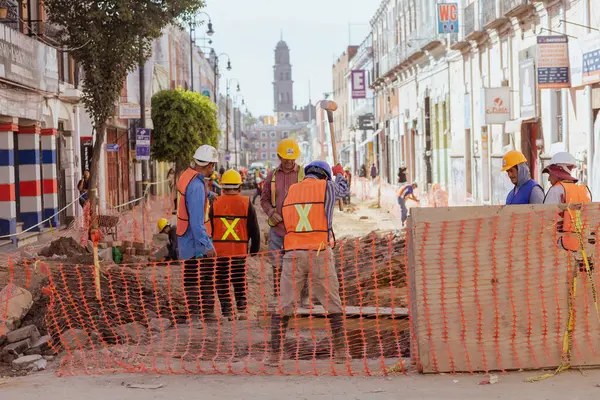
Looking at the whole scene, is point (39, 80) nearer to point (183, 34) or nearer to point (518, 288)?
point (518, 288)

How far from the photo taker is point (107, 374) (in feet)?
25.9

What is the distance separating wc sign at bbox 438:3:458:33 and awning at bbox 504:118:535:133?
5.72 m

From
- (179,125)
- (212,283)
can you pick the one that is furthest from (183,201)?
(179,125)

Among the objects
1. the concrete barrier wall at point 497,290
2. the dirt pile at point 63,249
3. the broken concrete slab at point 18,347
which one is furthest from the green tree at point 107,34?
the concrete barrier wall at point 497,290

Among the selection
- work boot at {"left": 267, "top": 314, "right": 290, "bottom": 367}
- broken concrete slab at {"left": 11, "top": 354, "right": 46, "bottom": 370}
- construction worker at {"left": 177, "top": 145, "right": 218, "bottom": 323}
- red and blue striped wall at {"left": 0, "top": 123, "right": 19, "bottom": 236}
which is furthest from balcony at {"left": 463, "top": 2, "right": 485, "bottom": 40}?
broken concrete slab at {"left": 11, "top": 354, "right": 46, "bottom": 370}

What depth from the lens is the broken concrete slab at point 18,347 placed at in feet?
29.3

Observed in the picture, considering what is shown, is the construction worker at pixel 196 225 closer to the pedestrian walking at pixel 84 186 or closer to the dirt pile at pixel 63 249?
the dirt pile at pixel 63 249

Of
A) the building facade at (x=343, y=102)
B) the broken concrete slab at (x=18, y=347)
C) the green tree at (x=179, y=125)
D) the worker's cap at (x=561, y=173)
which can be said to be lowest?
the broken concrete slab at (x=18, y=347)

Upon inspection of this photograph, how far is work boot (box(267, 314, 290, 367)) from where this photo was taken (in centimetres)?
847

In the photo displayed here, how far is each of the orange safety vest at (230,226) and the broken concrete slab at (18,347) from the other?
224cm

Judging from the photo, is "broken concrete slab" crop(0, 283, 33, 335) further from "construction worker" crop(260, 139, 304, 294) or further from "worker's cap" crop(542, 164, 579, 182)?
"worker's cap" crop(542, 164, 579, 182)

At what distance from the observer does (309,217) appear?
8312 millimetres

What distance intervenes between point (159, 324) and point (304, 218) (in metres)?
2.42

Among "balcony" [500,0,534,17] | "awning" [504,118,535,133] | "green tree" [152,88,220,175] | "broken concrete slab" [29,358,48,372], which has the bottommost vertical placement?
→ "broken concrete slab" [29,358,48,372]
